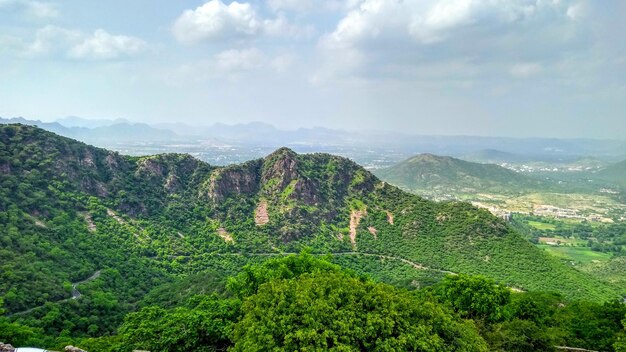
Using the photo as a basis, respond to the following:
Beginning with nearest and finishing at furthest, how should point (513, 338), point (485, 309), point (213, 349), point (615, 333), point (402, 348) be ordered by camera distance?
point (402, 348) < point (213, 349) < point (513, 338) < point (615, 333) < point (485, 309)

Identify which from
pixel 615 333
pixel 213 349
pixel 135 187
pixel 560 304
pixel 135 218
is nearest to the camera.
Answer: pixel 213 349

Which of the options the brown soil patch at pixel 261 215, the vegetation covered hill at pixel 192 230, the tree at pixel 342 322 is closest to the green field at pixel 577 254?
the vegetation covered hill at pixel 192 230

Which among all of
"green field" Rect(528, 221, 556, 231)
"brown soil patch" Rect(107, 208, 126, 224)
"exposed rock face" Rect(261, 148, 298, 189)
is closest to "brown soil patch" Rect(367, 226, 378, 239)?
"exposed rock face" Rect(261, 148, 298, 189)

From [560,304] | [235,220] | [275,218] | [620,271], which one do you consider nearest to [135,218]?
[235,220]

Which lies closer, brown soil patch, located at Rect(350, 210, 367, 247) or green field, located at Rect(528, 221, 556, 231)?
brown soil patch, located at Rect(350, 210, 367, 247)

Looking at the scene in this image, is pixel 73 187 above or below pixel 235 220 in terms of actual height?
above

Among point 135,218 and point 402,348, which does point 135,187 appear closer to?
point 135,218

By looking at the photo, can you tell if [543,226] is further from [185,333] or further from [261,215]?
[185,333]

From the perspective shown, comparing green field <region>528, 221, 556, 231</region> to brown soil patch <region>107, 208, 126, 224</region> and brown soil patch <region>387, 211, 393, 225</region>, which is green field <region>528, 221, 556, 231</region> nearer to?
brown soil patch <region>387, 211, 393, 225</region>

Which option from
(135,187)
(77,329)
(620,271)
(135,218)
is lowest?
(620,271)
